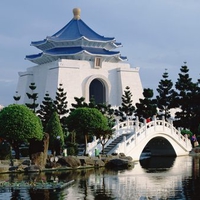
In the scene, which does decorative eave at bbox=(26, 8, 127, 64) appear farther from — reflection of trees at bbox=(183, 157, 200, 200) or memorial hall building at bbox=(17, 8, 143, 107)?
reflection of trees at bbox=(183, 157, 200, 200)

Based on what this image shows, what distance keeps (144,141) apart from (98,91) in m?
19.2

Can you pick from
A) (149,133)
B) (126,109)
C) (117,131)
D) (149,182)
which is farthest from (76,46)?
(149,182)

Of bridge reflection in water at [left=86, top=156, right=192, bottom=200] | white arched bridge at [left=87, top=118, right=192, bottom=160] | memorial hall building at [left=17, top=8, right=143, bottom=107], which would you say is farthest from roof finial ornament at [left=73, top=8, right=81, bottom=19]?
bridge reflection in water at [left=86, top=156, right=192, bottom=200]

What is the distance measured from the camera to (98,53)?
144 ft

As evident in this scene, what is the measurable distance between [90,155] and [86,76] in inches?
730

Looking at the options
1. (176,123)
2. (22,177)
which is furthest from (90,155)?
(176,123)

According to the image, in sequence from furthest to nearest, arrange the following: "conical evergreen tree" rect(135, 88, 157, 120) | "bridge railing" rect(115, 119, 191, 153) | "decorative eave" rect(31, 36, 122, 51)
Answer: "decorative eave" rect(31, 36, 122, 51), "conical evergreen tree" rect(135, 88, 157, 120), "bridge railing" rect(115, 119, 191, 153)

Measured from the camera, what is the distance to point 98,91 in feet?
152

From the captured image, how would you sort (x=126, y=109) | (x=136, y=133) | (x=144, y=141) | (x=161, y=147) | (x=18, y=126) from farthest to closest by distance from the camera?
1. (x=126, y=109)
2. (x=161, y=147)
3. (x=144, y=141)
4. (x=136, y=133)
5. (x=18, y=126)

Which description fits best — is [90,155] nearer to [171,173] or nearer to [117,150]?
[117,150]

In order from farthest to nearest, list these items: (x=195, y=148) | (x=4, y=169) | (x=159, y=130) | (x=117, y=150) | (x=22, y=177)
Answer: (x=195, y=148) < (x=159, y=130) < (x=117, y=150) < (x=4, y=169) < (x=22, y=177)

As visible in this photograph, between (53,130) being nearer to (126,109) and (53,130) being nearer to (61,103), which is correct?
(61,103)

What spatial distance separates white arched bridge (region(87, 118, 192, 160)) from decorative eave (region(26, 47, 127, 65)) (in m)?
13.5

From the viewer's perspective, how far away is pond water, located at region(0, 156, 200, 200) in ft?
45.5
